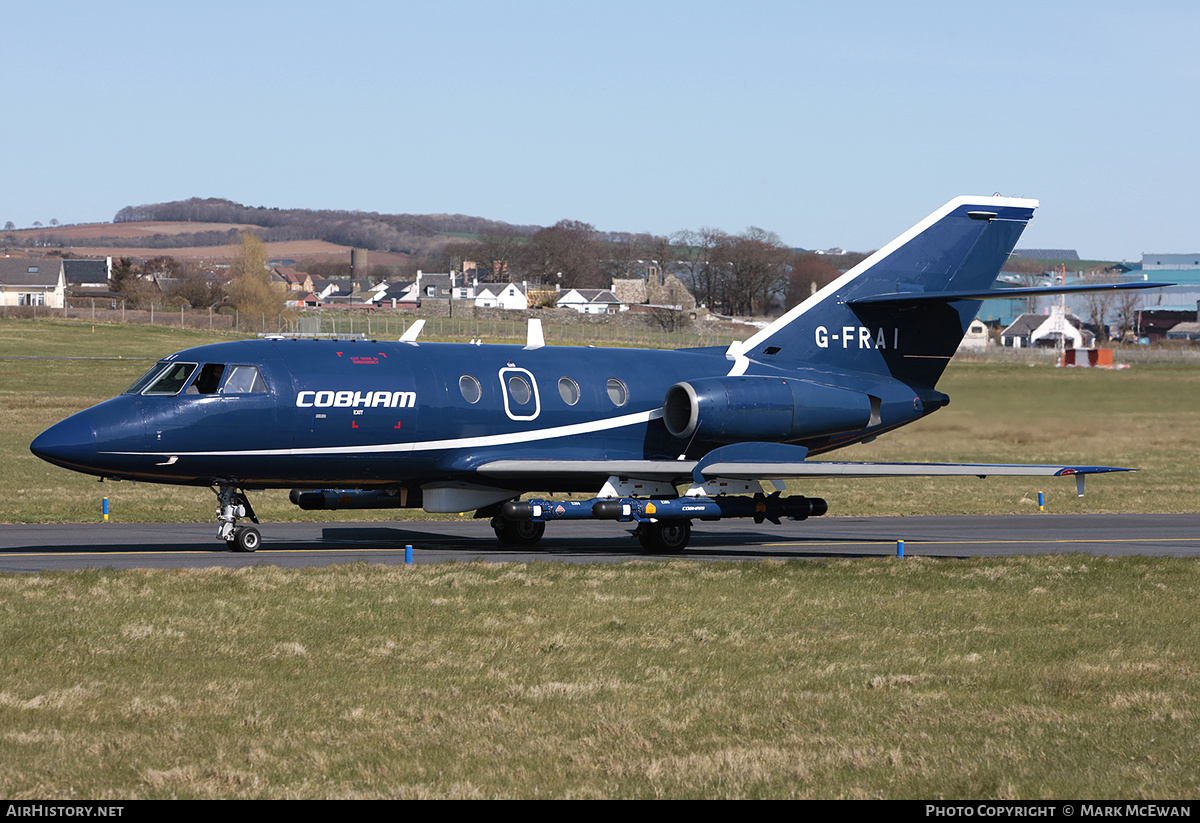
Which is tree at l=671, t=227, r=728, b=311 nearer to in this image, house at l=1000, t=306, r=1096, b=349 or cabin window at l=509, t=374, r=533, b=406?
house at l=1000, t=306, r=1096, b=349

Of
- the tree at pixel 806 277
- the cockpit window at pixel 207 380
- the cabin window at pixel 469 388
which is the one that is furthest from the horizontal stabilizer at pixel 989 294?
the tree at pixel 806 277

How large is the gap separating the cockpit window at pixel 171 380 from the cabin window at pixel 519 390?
215 inches

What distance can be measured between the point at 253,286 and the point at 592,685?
125 metres

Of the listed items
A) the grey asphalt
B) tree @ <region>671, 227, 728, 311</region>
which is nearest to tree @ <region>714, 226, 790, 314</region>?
tree @ <region>671, 227, 728, 311</region>

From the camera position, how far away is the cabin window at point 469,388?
23.0 m

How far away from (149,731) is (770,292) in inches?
5871

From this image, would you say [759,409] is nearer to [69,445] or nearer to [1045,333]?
[69,445]

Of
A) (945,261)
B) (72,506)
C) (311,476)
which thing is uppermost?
(945,261)

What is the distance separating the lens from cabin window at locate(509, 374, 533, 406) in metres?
23.5

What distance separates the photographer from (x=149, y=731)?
404 inches

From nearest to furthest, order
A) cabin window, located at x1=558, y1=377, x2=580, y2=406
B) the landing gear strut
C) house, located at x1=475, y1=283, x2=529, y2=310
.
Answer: the landing gear strut < cabin window, located at x1=558, y1=377, x2=580, y2=406 < house, located at x1=475, y1=283, x2=529, y2=310

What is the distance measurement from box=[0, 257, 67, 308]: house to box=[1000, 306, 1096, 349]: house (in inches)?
3914
